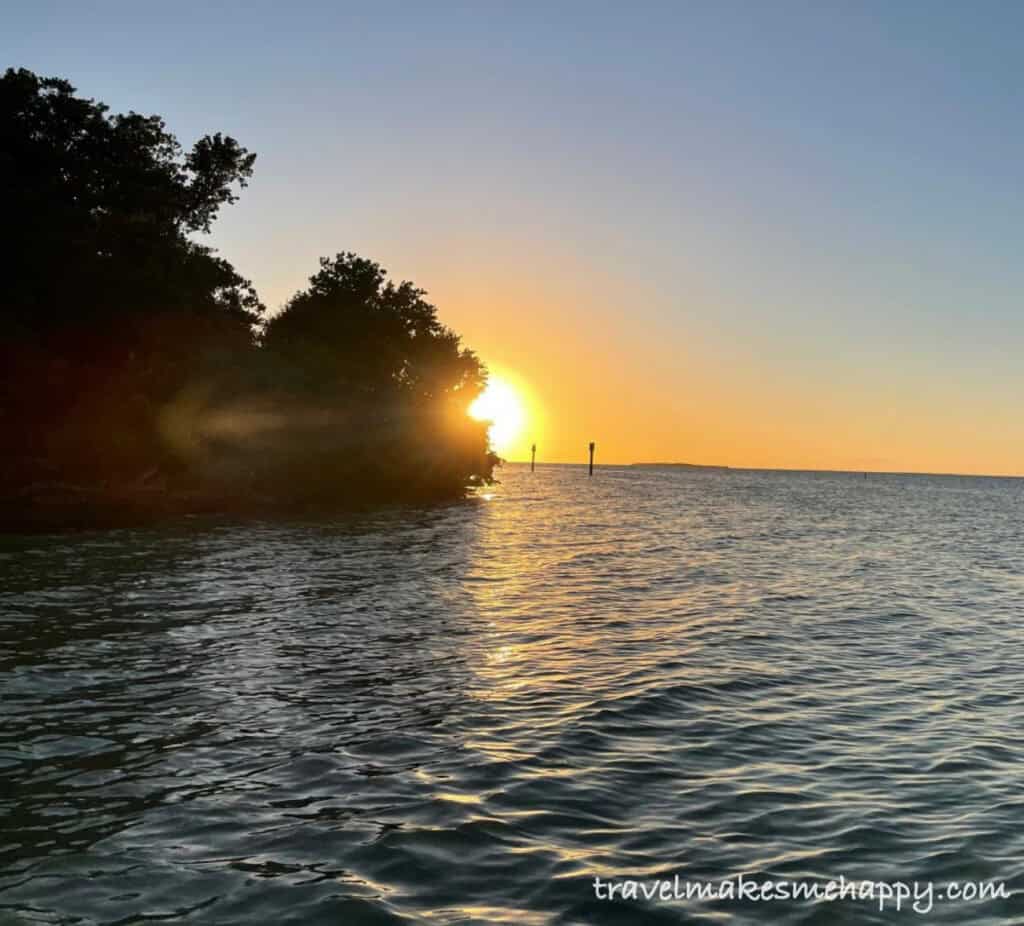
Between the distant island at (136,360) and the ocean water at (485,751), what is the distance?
2337 centimetres

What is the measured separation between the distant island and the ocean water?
23.4 meters

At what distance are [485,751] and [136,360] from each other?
43959 mm

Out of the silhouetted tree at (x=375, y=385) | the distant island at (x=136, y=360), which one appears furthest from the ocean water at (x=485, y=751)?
the silhouetted tree at (x=375, y=385)

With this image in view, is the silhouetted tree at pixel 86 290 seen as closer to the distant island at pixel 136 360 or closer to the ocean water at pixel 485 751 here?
the distant island at pixel 136 360

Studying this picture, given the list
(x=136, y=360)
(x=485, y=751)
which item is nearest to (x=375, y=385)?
(x=136, y=360)

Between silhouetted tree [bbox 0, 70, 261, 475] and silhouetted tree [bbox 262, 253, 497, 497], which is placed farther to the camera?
silhouetted tree [bbox 262, 253, 497, 497]

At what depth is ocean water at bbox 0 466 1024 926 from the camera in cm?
630

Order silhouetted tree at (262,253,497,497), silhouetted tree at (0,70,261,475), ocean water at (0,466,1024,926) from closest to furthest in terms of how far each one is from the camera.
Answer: ocean water at (0,466,1024,926) → silhouetted tree at (0,70,261,475) → silhouetted tree at (262,253,497,497)

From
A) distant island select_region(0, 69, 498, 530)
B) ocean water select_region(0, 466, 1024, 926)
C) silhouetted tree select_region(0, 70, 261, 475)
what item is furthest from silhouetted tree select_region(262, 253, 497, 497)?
ocean water select_region(0, 466, 1024, 926)

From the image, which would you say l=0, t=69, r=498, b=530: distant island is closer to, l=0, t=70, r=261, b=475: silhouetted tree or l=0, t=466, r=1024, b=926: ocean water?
l=0, t=70, r=261, b=475: silhouetted tree

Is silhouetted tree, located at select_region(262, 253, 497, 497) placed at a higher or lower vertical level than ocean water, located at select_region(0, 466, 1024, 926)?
higher

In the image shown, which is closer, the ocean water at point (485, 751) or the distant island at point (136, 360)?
the ocean water at point (485, 751)

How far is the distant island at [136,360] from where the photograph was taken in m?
42.3

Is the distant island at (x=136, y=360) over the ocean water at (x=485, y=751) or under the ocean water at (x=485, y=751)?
over
